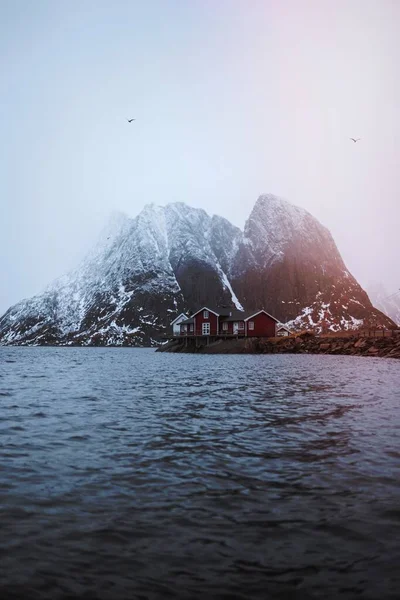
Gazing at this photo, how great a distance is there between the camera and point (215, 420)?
17.3 metres

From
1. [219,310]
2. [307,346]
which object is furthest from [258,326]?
[307,346]

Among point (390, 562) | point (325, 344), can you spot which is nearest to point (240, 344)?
point (325, 344)

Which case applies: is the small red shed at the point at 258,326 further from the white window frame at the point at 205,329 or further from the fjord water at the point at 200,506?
the fjord water at the point at 200,506

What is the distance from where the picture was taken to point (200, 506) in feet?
27.9

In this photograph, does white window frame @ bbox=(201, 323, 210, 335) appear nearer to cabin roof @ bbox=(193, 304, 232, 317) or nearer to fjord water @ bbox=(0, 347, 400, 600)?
cabin roof @ bbox=(193, 304, 232, 317)

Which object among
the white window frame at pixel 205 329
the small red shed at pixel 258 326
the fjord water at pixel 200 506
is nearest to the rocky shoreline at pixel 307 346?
the white window frame at pixel 205 329

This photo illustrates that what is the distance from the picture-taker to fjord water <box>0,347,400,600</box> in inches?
235

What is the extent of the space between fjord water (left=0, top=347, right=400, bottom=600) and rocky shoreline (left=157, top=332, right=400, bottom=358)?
192 feet

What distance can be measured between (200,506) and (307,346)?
87587 millimetres

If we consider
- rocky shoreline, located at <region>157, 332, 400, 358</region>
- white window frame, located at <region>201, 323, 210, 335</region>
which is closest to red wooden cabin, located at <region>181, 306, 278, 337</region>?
white window frame, located at <region>201, 323, 210, 335</region>

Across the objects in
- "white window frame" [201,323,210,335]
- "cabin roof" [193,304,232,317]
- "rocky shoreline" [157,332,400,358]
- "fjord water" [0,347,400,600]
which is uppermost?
"cabin roof" [193,304,232,317]

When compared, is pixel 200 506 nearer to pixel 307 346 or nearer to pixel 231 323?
pixel 307 346

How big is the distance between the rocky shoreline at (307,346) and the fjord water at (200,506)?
5858cm

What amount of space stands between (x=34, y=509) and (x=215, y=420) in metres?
9.66
